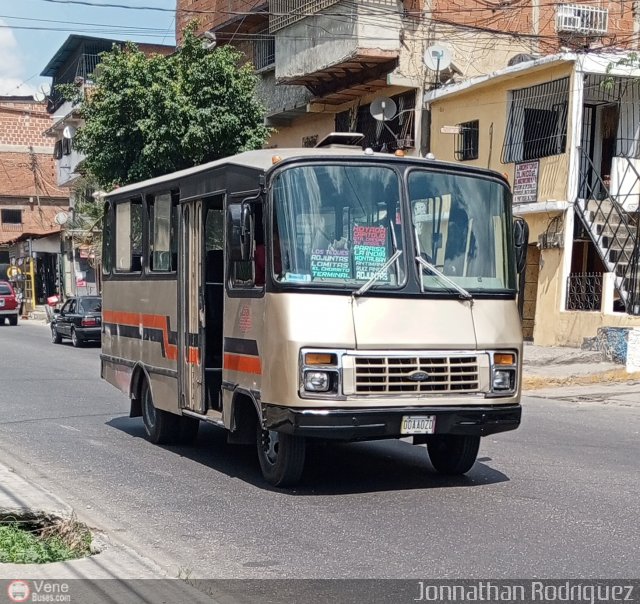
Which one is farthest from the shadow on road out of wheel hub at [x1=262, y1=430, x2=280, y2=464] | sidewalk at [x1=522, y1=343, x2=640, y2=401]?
sidewalk at [x1=522, y1=343, x2=640, y2=401]

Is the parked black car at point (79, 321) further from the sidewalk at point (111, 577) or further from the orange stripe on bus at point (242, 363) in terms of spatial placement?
the sidewalk at point (111, 577)

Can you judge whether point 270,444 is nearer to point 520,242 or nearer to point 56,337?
point 520,242

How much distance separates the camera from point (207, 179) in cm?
970

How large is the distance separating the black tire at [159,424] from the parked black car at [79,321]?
17.1 m

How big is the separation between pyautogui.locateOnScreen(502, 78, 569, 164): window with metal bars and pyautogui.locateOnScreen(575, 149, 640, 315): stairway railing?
2.63 ft

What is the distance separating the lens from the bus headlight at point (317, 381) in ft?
26.2

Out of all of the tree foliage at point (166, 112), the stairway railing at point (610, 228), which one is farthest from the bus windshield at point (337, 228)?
the tree foliage at point (166, 112)

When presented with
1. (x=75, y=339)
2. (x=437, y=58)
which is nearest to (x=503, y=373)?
(x=437, y=58)

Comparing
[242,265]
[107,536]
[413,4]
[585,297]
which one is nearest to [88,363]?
[585,297]

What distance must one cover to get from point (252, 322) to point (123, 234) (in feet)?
13.4

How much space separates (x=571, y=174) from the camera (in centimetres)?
2269

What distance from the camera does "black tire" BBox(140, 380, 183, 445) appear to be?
1120cm

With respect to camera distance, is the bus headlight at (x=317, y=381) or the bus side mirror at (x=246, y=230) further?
the bus side mirror at (x=246, y=230)

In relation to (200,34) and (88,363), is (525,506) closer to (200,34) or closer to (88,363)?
(88,363)
